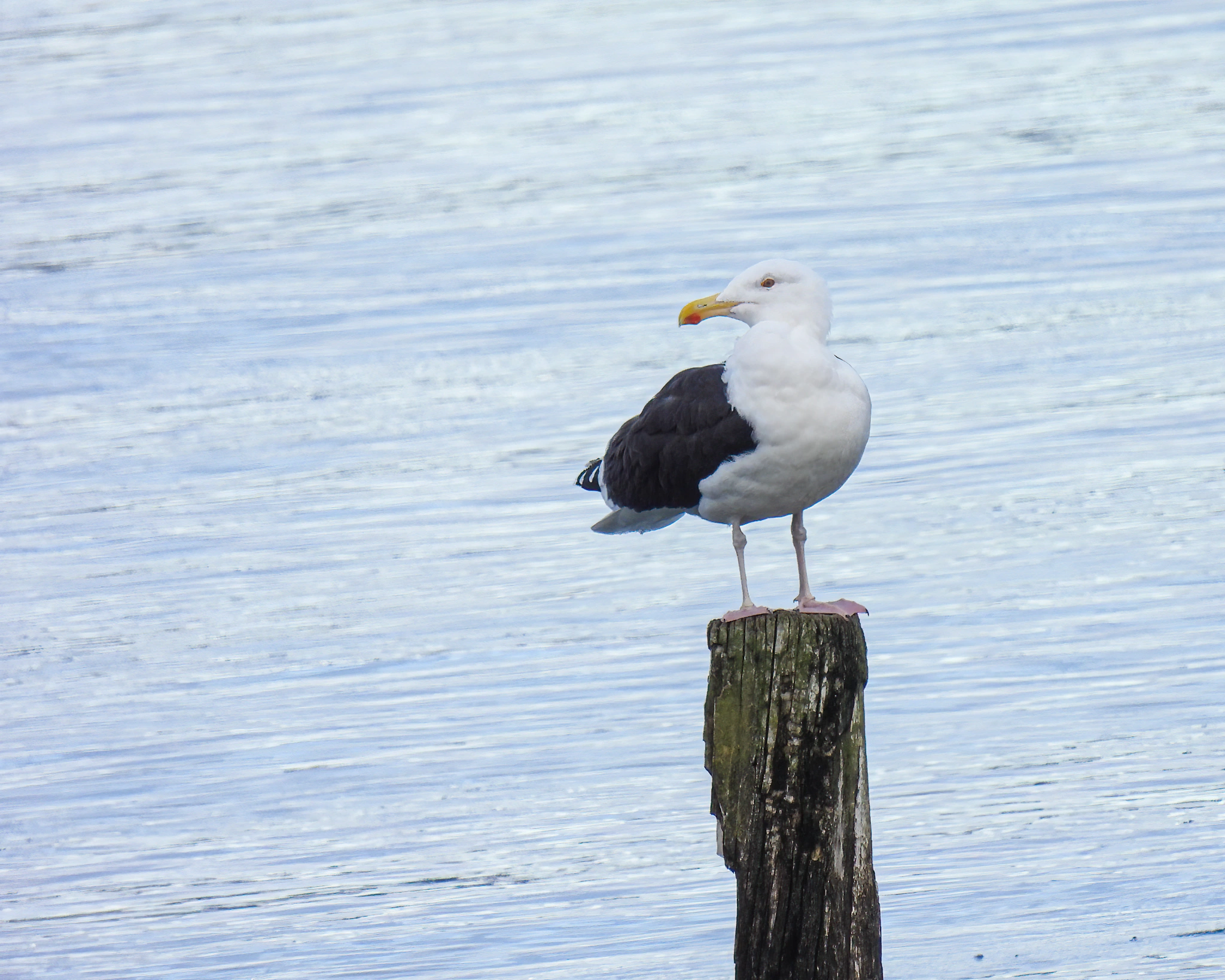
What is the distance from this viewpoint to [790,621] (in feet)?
18.7

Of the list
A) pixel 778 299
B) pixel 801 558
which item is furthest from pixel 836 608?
pixel 778 299

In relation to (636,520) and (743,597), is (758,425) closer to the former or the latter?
(743,597)

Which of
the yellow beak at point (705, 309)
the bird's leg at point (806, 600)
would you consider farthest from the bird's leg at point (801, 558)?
the yellow beak at point (705, 309)

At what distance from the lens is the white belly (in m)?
6.24

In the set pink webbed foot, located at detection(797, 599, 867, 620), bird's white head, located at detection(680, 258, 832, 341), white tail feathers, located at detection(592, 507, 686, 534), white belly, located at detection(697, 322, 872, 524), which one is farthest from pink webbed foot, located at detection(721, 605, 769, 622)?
bird's white head, located at detection(680, 258, 832, 341)

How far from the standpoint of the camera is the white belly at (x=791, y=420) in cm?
624

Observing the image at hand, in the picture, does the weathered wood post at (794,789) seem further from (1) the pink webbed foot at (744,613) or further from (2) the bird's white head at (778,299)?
(2) the bird's white head at (778,299)

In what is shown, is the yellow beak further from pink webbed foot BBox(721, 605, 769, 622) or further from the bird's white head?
pink webbed foot BBox(721, 605, 769, 622)

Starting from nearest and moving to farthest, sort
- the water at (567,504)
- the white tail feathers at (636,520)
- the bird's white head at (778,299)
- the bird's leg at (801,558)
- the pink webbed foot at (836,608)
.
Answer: the pink webbed foot at (836,608) → the bird's leg at (801,558) → the bird's white head at (778,299) → the white tail feathers at (636,520) → the water at (567,504)

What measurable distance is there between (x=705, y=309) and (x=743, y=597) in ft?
3.10

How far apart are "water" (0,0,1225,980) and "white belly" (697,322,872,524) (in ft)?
8.55

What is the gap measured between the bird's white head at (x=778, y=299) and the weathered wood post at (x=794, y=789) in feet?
3.88

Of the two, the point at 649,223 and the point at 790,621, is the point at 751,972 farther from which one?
the point at 649,223

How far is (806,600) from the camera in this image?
6375 millimetres
